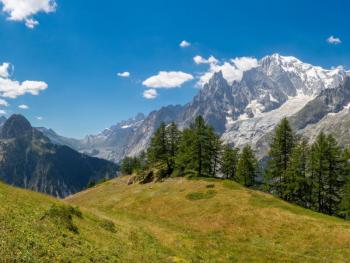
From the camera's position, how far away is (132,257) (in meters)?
22.8

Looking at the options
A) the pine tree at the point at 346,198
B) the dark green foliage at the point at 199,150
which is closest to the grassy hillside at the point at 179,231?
the dark green foliage at the point at 199,150

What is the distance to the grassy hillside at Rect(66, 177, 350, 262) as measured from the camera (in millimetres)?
30055

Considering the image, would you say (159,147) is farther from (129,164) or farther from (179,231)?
(129,164)

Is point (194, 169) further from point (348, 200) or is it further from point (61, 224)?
point (61, 224)

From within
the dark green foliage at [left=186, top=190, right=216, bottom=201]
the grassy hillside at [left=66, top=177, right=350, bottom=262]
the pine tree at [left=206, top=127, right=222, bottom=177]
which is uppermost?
the pine tree at [left=206, top=127, right=222, bottom=177]

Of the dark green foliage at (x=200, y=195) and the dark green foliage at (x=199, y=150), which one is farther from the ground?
the dark green foliage at (x=199, y=150)

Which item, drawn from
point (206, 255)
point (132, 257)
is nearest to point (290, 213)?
point (206, 255)

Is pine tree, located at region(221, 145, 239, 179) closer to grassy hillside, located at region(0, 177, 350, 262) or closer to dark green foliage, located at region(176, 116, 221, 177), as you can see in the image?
dark green foliage, located at region(176, 116, 221, 177)

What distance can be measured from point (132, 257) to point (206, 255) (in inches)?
362

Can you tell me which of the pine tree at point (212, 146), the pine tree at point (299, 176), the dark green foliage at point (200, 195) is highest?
the pine tree at point (212, 146)

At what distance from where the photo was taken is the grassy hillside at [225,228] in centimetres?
3005

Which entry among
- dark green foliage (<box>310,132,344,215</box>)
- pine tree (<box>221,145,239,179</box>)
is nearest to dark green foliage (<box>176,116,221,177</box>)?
pine tree (<box>221,145,239,179</box>)

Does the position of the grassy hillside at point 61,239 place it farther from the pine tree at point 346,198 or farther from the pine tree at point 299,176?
the pine tree at point 346,198

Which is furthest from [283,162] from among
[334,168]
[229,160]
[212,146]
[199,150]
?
[229,160]
